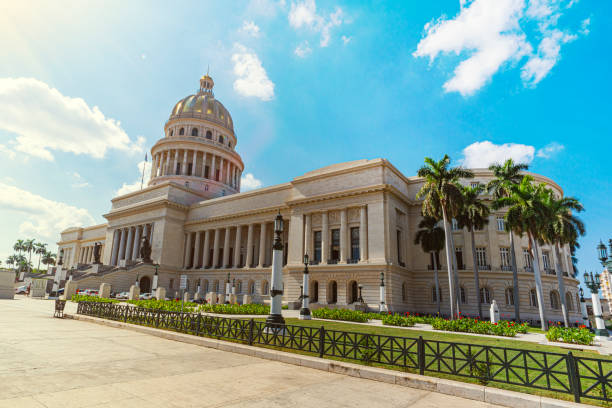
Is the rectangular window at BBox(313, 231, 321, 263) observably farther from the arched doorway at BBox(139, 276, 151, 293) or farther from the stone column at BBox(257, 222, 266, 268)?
the arched doorway at BBox(139, 276, 151, 293)

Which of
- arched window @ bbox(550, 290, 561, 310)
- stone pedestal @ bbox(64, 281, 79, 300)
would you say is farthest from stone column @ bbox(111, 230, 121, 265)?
arched window @ bbox(550, 290, 561, 310)

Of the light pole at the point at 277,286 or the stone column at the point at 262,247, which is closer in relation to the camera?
the light pole at the point at 277,286

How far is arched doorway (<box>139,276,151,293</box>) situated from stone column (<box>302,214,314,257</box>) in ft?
101

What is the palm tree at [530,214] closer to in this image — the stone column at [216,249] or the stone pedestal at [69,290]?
the stone column at [216,249]

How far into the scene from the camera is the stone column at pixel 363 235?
130ft

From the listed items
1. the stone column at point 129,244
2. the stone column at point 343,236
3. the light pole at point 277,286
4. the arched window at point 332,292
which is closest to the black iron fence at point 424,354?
the light pole at point 277,286

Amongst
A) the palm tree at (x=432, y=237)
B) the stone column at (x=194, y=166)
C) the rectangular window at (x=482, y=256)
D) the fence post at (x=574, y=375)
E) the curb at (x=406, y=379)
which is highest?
the stone column at (x=194, y=166)

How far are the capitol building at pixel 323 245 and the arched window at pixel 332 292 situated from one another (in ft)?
0.41

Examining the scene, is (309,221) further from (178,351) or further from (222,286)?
(178,351)

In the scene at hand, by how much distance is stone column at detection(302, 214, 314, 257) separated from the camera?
1743 inches

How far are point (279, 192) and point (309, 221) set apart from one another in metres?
9.92

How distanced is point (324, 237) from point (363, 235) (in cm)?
561

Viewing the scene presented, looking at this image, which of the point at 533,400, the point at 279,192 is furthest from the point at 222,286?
the point at 533,400

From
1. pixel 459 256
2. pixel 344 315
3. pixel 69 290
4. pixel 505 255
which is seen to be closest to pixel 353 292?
pixel 344 315
